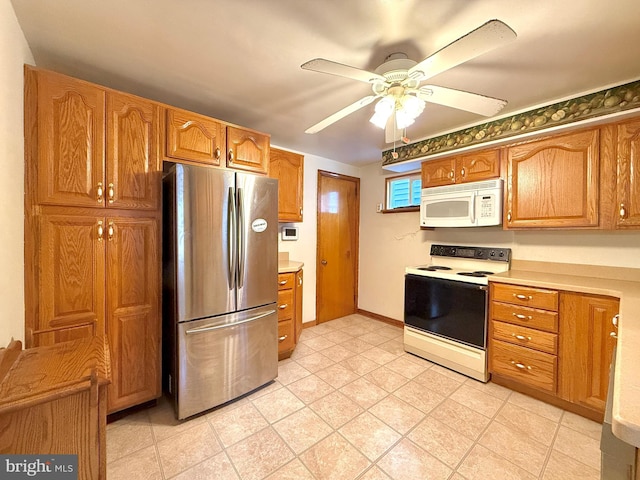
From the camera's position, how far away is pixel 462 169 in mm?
2592

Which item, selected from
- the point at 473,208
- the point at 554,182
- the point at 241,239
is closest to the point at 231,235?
the point at 241,239

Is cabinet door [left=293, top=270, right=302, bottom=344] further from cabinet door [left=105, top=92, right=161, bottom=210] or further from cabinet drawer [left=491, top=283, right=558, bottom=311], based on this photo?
cabinet drawer [left=491, top=283, right=558, bottom=311]

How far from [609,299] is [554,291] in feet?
0.90

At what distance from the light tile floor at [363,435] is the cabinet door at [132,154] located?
4.95 feet

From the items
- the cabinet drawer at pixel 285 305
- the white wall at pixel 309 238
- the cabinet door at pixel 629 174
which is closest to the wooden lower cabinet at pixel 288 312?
the cabinet drawer at pixel 285 305

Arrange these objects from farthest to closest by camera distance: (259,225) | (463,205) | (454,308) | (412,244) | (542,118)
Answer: (412,244)
(463,205)
(454,308)
(542,118)
(259,225)

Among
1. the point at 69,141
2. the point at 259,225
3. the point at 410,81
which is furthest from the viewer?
the point at 259,225

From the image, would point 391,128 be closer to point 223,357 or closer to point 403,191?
point 403,191

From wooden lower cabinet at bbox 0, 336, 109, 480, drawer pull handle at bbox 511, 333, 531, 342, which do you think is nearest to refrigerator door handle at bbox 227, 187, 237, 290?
wooden lower cabinet at bbox 0, 336, 109, 480

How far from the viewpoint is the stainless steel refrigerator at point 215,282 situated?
1728 millimetres

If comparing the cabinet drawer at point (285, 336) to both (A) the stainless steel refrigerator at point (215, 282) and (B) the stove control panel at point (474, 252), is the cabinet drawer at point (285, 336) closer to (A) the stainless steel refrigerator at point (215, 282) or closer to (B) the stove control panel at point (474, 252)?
(A) the stainless steel refrigerator at point (215, 282)

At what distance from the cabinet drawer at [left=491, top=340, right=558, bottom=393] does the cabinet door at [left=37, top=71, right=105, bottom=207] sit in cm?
316

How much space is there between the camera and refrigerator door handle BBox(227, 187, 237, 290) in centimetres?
188

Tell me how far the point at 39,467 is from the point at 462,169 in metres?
3.20
